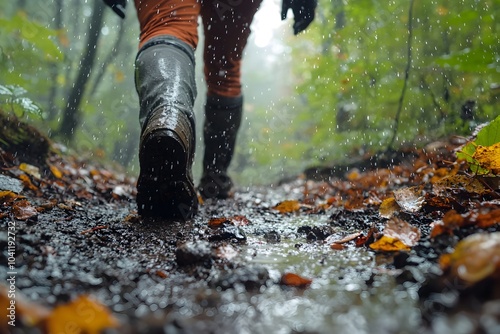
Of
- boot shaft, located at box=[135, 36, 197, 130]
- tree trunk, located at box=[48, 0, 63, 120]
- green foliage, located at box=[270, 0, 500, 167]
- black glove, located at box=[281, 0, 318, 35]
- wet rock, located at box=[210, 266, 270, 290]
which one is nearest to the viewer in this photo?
wet rock, located at box=[210, 266, 270, 290]

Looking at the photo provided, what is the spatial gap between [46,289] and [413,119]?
493cm

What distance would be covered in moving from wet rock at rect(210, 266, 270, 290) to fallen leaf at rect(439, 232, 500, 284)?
15.0 inches

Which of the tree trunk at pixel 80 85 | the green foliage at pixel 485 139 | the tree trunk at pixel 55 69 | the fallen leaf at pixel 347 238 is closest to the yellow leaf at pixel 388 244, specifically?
the fallen leaf at pixel 347 238

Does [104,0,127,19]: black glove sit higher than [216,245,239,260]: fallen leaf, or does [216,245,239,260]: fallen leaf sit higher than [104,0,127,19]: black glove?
[104,0,127,19]: black glove

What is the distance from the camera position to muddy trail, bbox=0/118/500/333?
0.55 metres

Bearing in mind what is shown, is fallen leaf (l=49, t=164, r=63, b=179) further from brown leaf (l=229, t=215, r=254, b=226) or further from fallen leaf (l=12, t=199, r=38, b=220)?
brown leaf (l=229, t=215, r=254, b=226)

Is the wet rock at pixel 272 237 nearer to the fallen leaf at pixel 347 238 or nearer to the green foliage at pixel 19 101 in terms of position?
the fallen leaf at pixel 347 238

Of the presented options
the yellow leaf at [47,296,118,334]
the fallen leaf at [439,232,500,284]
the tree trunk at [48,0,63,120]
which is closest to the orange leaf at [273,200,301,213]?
the fallen leaf at [439,232,500,284]

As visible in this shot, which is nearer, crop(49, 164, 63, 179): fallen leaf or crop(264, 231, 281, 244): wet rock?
crop(264, 231, 281, 244): wet rock

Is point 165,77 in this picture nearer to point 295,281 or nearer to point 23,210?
point 23,210

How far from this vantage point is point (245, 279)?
2.60 feet

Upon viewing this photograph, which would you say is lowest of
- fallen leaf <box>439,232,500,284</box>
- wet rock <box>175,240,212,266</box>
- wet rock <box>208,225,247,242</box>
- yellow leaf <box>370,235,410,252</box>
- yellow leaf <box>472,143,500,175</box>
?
fallen leaf <box>439,232,500,284</box>

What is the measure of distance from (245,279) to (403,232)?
0.53 meters

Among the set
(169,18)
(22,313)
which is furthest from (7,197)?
(22,313)
